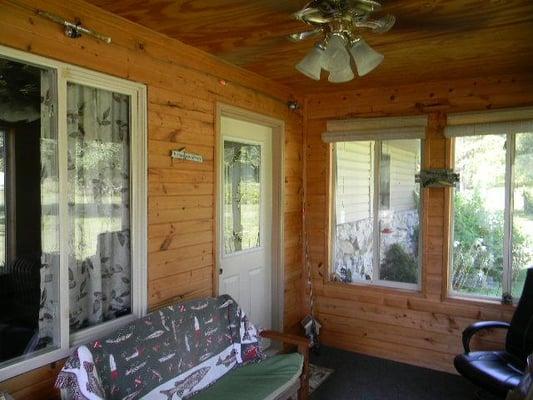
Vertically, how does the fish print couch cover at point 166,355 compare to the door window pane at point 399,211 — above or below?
below

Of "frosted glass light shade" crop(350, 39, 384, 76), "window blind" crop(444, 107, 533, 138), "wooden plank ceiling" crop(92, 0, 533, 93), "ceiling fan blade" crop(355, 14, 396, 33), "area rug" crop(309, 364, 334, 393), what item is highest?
"wooden plank ceiling" crop(92, 0, 533, 93)

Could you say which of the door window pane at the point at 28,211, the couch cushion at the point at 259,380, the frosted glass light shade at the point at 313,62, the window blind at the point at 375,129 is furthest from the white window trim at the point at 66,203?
the window blind at the point at 375,129

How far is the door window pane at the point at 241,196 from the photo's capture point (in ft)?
11.1

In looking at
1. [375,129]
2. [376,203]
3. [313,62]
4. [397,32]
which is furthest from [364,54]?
[376,203]

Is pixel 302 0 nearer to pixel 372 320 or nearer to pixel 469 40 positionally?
pixel 469 40

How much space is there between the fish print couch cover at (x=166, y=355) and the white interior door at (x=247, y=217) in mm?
638

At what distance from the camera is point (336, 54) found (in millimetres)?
1920

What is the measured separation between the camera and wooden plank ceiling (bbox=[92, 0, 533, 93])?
209 centimetres

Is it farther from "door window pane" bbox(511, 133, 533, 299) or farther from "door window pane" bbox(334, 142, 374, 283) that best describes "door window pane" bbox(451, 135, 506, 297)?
"door window pane" bbox(334, 142, 374, 283)

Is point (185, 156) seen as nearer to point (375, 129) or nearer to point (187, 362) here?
point (187, 362)

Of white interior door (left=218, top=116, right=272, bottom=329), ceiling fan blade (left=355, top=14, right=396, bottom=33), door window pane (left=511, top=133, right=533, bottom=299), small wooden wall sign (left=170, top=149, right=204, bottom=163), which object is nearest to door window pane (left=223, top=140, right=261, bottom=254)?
white interior door (left=218, top=116, right=272, bottom=329)

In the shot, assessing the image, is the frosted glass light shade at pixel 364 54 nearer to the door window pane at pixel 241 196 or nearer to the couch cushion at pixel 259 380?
the door window pane at pixel 241 196

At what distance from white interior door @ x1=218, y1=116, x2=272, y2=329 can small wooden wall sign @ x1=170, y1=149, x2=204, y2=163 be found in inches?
13.2

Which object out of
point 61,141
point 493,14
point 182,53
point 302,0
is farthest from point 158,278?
point 493,14
